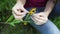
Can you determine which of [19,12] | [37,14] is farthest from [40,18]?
[19,12]

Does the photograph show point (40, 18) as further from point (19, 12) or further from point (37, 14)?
point (19, 12)

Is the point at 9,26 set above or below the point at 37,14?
below

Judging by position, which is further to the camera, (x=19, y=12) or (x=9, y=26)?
(x=9, y=26)

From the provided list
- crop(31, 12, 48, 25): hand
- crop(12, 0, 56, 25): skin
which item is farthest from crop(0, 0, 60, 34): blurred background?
crop(31, 12, 48, 25): hand

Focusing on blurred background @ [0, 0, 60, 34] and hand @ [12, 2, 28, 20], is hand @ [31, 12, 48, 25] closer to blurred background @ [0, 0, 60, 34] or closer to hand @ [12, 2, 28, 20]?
hand @ [12, 2, 28, 20]

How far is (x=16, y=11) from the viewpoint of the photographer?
1507 millimetres

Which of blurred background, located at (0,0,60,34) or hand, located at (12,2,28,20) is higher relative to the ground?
hand, located at (12,2,28,20)

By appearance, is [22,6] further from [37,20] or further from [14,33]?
[14,33]

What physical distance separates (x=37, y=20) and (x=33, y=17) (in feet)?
0.18

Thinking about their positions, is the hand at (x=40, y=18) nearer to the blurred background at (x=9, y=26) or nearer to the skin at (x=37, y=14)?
the skin at (x=37, y=14)

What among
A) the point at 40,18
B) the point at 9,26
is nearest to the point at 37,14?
the point at 40,18

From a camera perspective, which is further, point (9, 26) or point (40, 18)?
point (9, 26)

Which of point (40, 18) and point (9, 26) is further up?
point (40, 18)

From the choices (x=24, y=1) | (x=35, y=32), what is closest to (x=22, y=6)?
(x=24, y=1)
